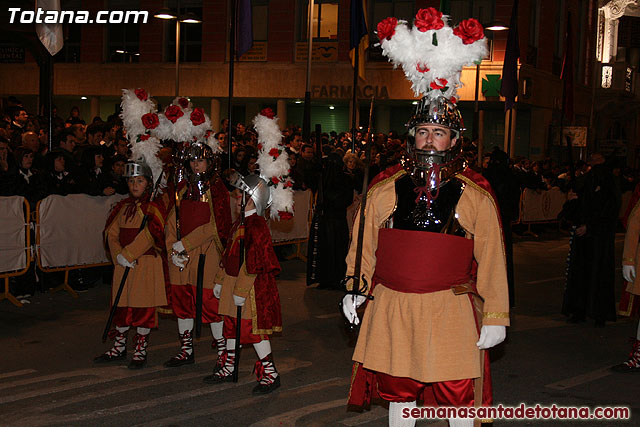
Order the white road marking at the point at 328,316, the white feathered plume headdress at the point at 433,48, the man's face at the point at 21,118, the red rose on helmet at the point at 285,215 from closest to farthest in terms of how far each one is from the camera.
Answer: the white feathered plume headdress at the point at 433,48 → the red rose on helmet at the point at 285,215 → the white road marking at the point at 328,316 → the man's face at the point at 21,118

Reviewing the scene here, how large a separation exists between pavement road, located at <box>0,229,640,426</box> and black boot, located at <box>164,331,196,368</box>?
104mm

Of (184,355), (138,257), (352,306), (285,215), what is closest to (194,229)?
(138,257)

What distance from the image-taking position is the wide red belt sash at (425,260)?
4445mm

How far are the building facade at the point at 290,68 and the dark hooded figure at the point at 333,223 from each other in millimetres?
16331

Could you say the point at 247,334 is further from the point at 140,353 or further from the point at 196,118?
the point at 196,118

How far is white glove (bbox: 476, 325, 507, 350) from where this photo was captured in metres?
4.44

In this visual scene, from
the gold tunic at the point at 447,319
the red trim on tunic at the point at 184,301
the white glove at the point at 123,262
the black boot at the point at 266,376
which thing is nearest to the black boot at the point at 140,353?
the red trim on tunic at the point at 184,301

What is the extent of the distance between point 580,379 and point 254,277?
3287 mm

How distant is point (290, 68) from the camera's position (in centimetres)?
2920

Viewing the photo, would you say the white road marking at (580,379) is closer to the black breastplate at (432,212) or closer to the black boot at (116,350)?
the black breastplate at (432,212)

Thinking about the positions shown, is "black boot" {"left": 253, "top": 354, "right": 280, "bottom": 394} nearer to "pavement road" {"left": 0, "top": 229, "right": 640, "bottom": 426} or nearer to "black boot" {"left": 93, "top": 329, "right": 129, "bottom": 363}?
"pavement road" {"left": 0, "top": 229, "right": 640, "bottom": 426}

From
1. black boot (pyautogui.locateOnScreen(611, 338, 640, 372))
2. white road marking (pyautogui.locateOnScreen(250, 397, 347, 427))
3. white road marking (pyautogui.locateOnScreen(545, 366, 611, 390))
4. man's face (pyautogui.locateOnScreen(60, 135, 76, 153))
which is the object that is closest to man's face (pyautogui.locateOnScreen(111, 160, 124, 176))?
man's face (pyautogui.locateOnScreen(60, 135, 76, 153))

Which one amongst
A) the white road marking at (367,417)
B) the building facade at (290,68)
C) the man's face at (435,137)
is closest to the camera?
the man's face at (435,137)

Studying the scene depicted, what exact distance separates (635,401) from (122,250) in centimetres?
473
